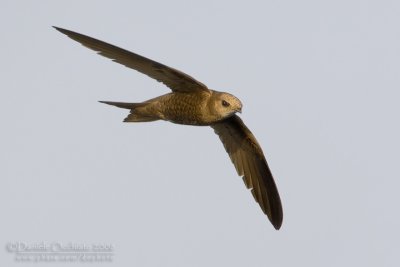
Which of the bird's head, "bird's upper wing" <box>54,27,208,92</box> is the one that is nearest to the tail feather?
"bird's upper wing" <box>54,27,208,92</box>

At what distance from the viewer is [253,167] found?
38.8ft

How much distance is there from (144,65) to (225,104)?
109cm

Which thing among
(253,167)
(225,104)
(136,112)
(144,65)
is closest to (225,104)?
(225,104)

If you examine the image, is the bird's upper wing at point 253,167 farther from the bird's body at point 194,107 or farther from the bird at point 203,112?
the bird's body at point 194,107

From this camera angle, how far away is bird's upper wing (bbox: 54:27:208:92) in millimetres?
9570

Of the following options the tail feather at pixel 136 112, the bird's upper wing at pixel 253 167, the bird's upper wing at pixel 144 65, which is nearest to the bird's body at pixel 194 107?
the bird's upper wing at pixel 144 65

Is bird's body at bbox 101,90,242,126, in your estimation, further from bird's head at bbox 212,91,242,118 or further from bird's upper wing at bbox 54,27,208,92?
bird's upper wing at bbox 54,27,208,92

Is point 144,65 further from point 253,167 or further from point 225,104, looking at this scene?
point 253,167

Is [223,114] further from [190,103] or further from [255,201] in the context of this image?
[255,201]

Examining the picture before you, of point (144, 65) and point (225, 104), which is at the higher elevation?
point (144, 65)

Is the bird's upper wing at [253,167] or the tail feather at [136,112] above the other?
the tail feather at [136,112]

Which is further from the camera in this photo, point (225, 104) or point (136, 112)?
point (136, 112)

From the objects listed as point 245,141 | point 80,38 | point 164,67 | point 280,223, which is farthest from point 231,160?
point 80,38

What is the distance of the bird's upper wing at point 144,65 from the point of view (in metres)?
9.57
